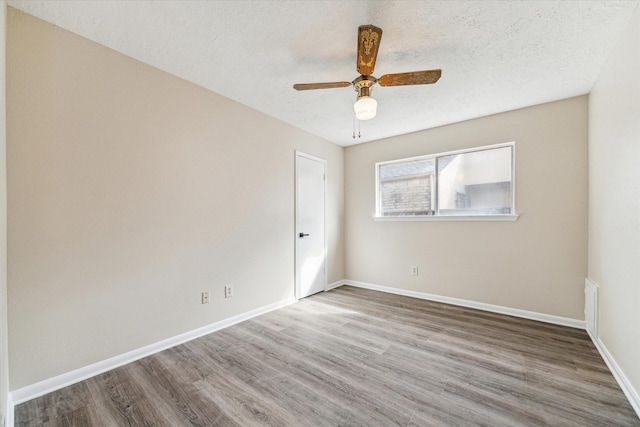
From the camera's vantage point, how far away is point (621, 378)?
1.84 metres

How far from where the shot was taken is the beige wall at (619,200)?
5.48 feet

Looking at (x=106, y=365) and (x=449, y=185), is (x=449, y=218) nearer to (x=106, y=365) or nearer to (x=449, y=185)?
(x=449, y=185)

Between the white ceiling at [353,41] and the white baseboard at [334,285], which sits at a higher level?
the white ceiling at [353,41]

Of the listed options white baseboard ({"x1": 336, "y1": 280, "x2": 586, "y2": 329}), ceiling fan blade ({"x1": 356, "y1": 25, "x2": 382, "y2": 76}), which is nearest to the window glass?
white baseboard ({"x1": 336, "y1": 280, "x2": 586, "y2": 329})

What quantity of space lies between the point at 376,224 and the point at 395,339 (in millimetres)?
2053

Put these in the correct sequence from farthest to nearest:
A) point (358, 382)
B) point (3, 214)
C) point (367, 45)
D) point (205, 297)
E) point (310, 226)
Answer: point (310, 226)
point (205, 297)
point (358, 382)
point (367, 45)
point (3, 214)

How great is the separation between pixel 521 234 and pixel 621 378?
1593mm

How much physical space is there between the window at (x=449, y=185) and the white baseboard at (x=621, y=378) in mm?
1440

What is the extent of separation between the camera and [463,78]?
8.17 feet

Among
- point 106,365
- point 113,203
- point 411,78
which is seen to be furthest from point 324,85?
point 106,365

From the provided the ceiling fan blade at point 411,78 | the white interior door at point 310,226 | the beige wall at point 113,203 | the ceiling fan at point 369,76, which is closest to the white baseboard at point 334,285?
the white interior door at point 310,226

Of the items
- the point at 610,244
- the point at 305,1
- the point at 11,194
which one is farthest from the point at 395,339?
the point at 11,194

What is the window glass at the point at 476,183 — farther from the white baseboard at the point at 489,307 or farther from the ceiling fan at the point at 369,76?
the ceiling fan at the point at 369,76

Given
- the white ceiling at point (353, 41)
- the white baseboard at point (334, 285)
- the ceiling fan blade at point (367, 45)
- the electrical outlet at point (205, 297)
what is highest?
the white ceiling at point (353, 41)
